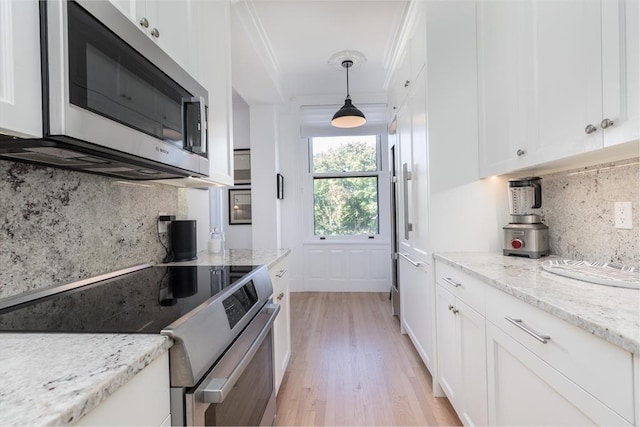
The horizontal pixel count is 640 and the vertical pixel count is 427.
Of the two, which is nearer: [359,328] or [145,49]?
[145,49]

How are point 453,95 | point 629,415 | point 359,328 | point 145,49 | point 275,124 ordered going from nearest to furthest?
point 629,415 → point 145,49 → point 453,95 → point 359,328 → point 275,124

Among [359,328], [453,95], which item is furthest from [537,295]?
[359,328]

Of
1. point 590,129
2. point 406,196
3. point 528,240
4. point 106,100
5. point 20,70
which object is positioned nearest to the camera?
point 20,70

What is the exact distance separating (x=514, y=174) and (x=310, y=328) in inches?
87.6

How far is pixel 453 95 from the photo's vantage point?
188 cm

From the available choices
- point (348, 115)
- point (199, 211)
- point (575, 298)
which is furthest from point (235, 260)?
point (348, 115)

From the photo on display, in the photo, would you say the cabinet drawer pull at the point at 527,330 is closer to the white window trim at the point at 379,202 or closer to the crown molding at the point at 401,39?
the crown molding at the point at 401,39

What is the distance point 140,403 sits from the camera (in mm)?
577

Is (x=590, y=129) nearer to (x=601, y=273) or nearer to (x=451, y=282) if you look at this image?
(x=601, y=273)

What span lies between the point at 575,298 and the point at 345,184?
12.2 ft

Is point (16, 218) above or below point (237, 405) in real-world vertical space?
above

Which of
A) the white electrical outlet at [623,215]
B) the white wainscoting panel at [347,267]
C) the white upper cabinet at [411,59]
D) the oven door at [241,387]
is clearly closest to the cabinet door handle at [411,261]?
the white electrical outlet at [623,215]

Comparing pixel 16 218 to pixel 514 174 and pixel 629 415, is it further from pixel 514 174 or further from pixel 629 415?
pixel 514 174

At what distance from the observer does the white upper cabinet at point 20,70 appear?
2.11 feet
